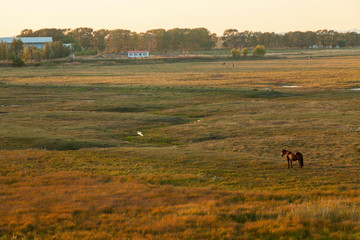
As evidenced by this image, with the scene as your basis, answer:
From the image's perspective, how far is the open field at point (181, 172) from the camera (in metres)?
16.9

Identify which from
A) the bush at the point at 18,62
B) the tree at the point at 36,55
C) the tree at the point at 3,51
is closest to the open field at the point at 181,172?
the bush at the point at 18,62

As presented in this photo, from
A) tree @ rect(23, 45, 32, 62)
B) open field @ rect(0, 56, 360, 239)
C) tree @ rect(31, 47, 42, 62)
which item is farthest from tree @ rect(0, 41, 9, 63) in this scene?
open field @ rect(0, 56, 360, 239)

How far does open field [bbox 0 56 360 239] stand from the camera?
16.9 metres

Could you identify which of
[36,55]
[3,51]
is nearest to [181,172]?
[3,51]

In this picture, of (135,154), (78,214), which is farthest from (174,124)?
(78,214)

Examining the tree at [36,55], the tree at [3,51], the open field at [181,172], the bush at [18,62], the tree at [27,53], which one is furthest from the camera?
the tree at [36,55]

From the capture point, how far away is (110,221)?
1758 centimetres

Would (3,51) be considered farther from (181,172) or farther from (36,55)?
(181,172)

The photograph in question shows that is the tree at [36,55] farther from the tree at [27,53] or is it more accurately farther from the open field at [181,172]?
the open field at [181,172]

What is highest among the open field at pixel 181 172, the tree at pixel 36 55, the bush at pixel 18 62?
the tree at pixel 36 55

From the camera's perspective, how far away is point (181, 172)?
28828 millimetres

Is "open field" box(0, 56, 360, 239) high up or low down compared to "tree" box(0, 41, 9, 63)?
down

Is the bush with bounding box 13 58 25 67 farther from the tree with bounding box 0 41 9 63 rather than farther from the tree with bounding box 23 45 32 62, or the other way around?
the tree with bounding box 23 45 32 62

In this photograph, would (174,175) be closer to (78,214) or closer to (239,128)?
(78,214)
